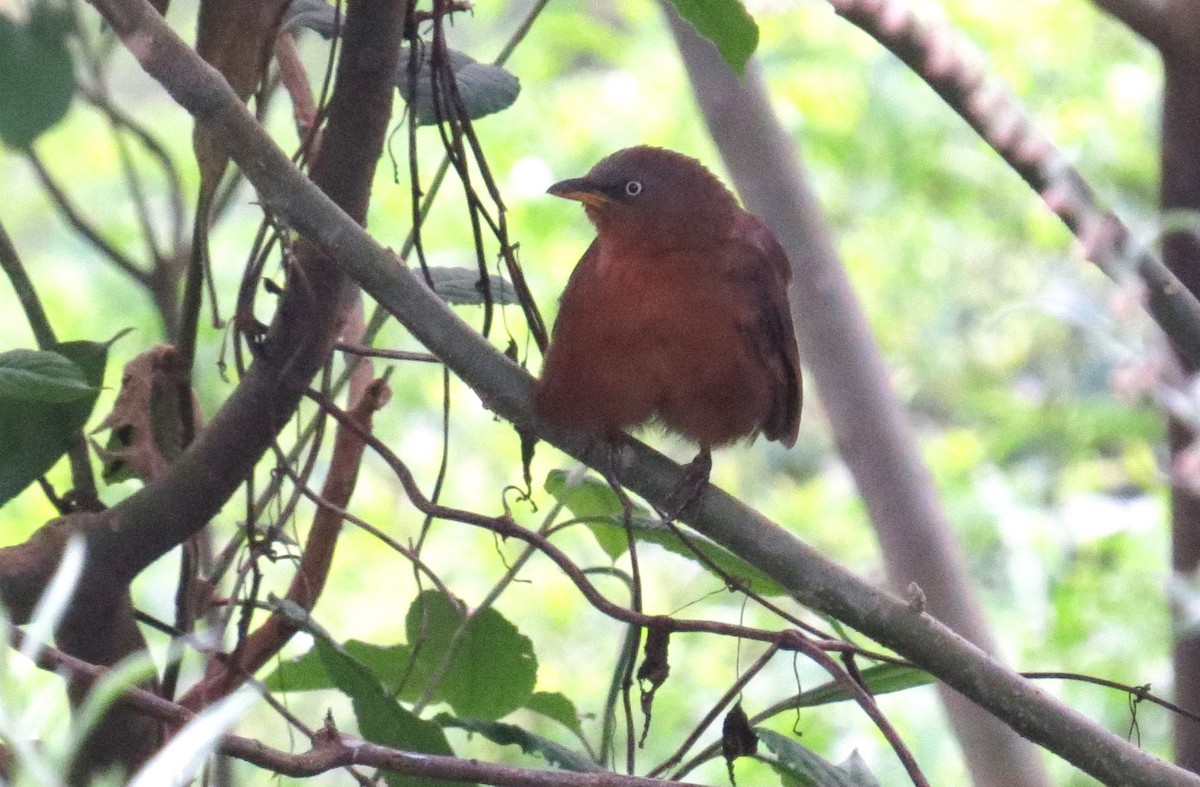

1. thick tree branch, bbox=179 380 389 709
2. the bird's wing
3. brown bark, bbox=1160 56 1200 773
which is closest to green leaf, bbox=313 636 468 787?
thick tree branch, bbox=179 380 389 709

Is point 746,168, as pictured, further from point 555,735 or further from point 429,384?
point 429,384

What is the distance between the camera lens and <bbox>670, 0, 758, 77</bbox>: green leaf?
1403 mm

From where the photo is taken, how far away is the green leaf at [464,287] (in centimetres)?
157

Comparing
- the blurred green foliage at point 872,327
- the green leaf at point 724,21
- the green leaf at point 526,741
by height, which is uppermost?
the blurred green foliage at point 872,327

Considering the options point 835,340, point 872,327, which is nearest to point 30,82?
point 835,340

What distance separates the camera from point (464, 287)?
159 cm

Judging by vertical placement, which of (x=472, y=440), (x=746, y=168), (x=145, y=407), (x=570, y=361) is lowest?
(x=145, y=407)

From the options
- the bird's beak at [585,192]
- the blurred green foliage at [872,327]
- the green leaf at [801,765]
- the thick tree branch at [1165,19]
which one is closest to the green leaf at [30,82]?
the bird's beak at [585,192]

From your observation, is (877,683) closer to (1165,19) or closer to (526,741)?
(526,741)

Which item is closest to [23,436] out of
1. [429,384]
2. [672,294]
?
[672,294]

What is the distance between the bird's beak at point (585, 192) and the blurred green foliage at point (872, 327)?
1581mm

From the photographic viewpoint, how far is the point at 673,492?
1.42 m

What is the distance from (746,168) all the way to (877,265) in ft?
8.51

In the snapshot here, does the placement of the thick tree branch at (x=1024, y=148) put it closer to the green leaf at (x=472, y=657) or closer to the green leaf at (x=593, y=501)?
the green leaf at (x=593, y=501)
